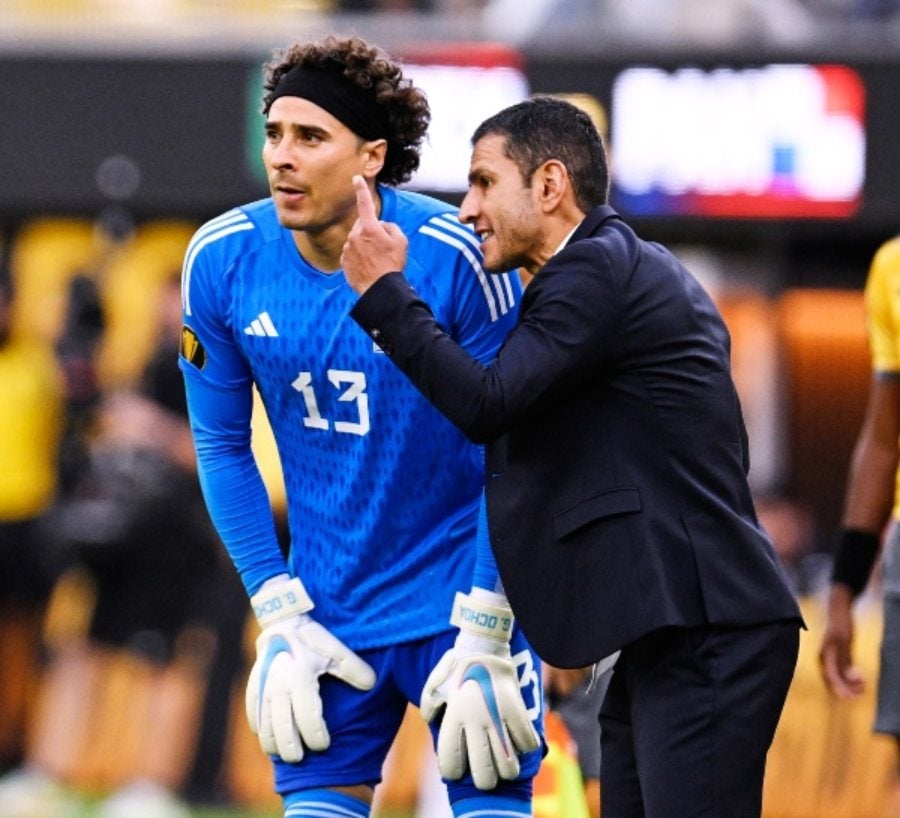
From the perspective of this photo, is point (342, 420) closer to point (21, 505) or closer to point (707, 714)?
point (707, 714)

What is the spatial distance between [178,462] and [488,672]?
20.8 feet

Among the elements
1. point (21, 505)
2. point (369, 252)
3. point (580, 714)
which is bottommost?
point (21, 505)

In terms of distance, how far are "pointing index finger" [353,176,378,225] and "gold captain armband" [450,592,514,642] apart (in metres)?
0.82

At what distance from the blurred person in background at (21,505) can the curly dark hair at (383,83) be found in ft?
19.4

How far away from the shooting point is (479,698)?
179 inches

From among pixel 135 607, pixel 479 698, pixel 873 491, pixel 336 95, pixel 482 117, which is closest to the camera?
pixel 479 698

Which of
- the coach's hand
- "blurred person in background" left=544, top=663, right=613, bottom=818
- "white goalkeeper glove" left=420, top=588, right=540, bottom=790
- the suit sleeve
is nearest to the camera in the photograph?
the suit sleeve

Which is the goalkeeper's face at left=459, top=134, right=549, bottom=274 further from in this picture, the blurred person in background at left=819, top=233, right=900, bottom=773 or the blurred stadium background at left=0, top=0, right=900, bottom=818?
the blurred stadium background at left=0, top=0, right=900, bottom=818

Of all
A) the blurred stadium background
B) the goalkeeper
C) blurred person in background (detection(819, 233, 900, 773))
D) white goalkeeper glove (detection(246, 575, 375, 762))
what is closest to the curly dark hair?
the goalkeeper

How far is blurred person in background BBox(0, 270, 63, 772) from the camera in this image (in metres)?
10.5

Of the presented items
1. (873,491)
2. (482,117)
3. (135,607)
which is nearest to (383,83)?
(873,491)

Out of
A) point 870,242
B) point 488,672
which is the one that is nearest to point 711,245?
point 870,242

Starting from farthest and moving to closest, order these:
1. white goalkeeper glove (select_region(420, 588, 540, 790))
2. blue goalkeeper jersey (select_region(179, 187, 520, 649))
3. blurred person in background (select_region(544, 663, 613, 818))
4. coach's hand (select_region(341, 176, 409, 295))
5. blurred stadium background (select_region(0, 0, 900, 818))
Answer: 1. blurred stadium background (select_region(0, 0, 900, 818))
2. blurred person in background (select_region(544, 663, 613, 818))
3. blue goalkeeper jersey (select_region(179, 187, 520, 649))
4. white goalkeeper glove (select_region(420, 588, 540, 790))
5. coach's hand (select_region(341, 176, 409, 295))

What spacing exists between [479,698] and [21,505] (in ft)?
20.9
